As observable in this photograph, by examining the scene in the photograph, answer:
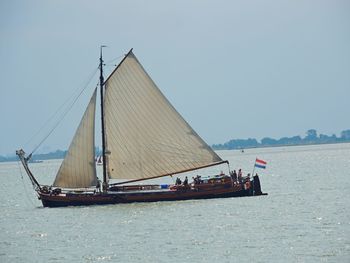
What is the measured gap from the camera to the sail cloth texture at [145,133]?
71.9 meters

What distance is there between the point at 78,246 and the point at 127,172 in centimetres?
2085

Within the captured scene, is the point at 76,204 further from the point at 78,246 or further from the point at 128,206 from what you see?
the point at 78,246

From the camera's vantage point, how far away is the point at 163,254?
156 feet

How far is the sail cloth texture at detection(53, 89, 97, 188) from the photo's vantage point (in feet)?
235

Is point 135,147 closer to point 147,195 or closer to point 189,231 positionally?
point 147,195

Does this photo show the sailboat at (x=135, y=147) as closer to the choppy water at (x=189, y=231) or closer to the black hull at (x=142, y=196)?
the black hull at (x=142, y=196)

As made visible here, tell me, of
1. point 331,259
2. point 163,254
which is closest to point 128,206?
point 163,254

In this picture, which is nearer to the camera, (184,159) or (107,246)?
(107,246)

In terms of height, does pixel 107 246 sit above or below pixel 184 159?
below

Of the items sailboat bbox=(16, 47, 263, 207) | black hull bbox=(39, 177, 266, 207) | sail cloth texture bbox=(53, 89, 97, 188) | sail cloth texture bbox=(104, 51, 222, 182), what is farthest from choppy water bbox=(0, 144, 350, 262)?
sail cloth texture bbox=(104, 51, 222, 182)

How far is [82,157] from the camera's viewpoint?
71688mm

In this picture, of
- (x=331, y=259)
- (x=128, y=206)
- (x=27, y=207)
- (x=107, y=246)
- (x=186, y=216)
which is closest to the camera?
(x=331, y=259)

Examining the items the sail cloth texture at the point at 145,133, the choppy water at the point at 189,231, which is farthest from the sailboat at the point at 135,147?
the choppy water at the point at 189,231

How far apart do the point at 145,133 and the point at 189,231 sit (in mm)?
17461
